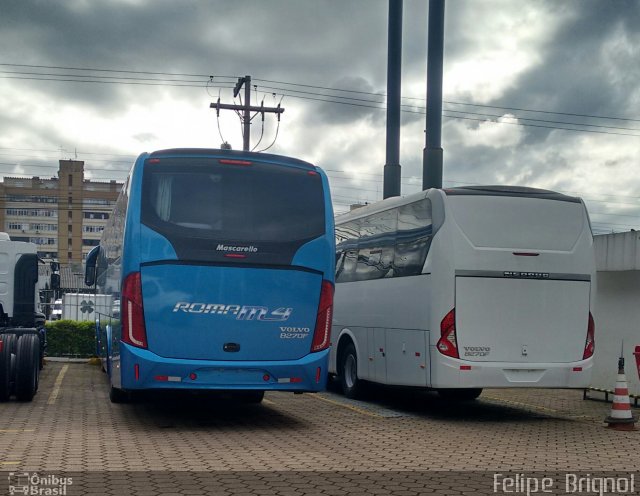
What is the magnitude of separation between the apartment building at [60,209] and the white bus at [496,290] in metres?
117

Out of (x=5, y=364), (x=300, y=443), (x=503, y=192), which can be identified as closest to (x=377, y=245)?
(x=503, y=192)

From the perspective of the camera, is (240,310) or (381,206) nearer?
(240,310)

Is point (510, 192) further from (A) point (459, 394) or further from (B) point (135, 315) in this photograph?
(B) point (135, 315)

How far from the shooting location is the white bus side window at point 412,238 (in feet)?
42.3

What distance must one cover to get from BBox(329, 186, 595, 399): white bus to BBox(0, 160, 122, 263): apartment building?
117 meters

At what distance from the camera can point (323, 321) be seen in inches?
449

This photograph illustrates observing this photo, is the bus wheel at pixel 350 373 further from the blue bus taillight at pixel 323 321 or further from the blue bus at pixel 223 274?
the blue bus at pixel 223 274

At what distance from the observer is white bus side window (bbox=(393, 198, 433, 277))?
12.9 m

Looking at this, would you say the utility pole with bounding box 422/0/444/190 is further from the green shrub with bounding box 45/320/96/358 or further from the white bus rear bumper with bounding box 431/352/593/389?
the white bus rear bumper with bounding box 431/352/593/389

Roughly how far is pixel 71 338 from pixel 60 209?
351ft

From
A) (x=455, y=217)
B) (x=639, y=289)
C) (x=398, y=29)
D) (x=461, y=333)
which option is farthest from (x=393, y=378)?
A: (x=398, y=29)

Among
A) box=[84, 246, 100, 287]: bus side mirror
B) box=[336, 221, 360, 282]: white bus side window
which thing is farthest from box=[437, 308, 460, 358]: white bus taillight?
box=[84, 246, 100, 287]: bus side mirror

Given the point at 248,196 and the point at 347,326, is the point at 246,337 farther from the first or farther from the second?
the point at 347,326

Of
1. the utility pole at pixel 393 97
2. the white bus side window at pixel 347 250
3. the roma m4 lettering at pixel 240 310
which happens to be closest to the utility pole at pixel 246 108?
the utility pole at pixel 393 97
